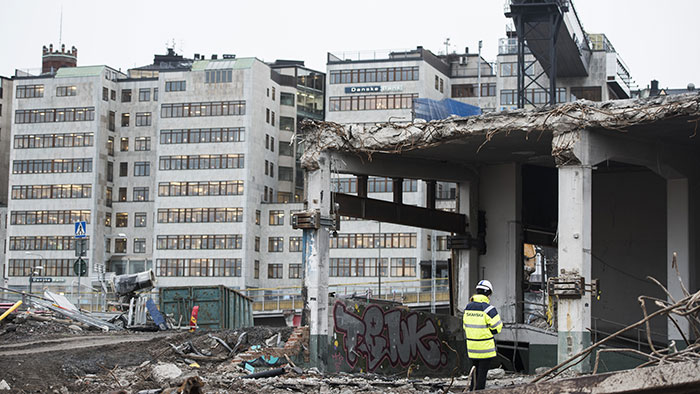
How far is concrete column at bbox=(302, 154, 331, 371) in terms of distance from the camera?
24.2 m

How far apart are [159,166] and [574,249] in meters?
70.1

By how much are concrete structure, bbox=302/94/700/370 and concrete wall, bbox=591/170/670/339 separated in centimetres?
3

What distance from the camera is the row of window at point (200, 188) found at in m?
85.9

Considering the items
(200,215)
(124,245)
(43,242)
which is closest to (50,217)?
(43,242)

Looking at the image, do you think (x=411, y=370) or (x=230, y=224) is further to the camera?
(x=230, y=224)

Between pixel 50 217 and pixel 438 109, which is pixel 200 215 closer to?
pixel 50 217

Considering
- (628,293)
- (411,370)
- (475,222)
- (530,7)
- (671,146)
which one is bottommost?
(411,370)

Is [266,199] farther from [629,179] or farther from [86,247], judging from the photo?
[629,179]

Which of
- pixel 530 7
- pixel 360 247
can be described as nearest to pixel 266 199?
pixel 360 247

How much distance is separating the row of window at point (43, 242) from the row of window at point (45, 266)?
1.25m

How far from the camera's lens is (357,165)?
84.0ft

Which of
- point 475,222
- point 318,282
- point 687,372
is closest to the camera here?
point 687,372

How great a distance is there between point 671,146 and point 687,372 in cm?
1829

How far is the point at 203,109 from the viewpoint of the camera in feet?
286
